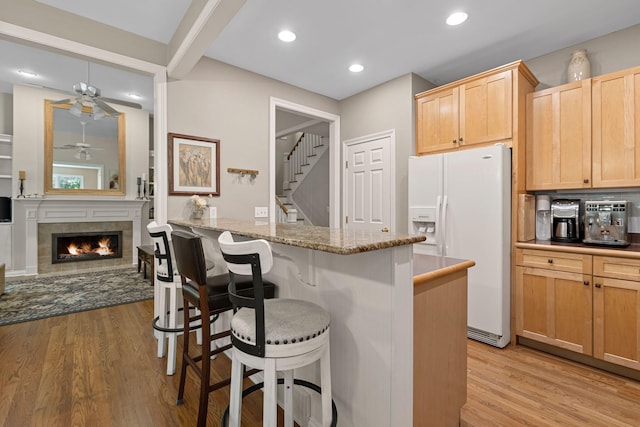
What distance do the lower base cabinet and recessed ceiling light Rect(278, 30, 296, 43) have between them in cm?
282

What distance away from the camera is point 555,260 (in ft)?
8.02

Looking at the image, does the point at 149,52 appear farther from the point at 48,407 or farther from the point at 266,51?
the point at 48,407

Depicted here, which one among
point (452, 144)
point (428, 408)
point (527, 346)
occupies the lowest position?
point (527, 346)

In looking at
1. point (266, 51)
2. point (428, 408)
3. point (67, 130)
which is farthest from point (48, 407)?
point (67, 130)

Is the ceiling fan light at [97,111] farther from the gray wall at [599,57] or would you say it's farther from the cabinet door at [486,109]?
the gray wall at [599,57]

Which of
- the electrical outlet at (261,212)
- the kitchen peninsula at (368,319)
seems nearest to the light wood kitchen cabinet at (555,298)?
the kitchen peninsula at (368,319)

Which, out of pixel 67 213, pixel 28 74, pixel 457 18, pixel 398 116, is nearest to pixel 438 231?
pixel 398 116

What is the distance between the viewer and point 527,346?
2.64m

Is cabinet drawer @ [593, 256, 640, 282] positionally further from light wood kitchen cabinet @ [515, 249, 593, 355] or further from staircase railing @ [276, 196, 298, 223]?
staircase railing @ [276, 196, 298, 223]

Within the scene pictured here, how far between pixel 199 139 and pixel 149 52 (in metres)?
0.87

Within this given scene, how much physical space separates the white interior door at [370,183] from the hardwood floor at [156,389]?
173 cm

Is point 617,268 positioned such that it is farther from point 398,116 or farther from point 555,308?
point 398,116

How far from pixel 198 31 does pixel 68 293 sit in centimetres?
399

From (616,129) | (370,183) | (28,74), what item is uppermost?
(28,74)
